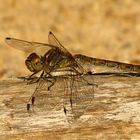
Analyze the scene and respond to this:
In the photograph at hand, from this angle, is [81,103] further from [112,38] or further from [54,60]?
[112,38]

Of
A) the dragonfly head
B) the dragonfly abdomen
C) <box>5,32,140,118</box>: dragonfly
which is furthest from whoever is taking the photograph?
the dragonfly abdomen

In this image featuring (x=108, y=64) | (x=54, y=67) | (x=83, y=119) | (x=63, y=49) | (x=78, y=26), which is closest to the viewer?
(x=83, y=119)

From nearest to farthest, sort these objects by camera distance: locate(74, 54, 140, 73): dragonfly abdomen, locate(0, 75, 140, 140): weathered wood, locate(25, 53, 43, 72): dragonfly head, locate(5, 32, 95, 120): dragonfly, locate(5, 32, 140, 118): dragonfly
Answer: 1. locate(0, 75, 140, 140): weathered wood
2. locate(5, 32, 95, 120): dragonfly
3. locate(5, 32, 140, 118): dragonfly
4. locate(25, 53, 43, 72): dragonfly head
5. locate(74, 54, 140, 73): dragonfly abdomen

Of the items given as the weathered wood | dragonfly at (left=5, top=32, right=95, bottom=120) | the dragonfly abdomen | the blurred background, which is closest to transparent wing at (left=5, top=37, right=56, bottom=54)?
dragonfly at (left=5, top=32, right=95, bottom=120)

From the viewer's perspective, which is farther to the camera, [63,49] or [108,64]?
[108,64]

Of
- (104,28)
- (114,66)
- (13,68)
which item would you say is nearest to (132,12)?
(104,28)

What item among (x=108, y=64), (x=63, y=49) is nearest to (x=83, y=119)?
(x=63, y=49)

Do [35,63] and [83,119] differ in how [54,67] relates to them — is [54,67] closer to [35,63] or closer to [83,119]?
[35,63]

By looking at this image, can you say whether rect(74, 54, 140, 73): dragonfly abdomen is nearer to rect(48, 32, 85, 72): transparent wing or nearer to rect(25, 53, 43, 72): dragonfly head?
rect(48, 32, 85, 72): transparent wing
